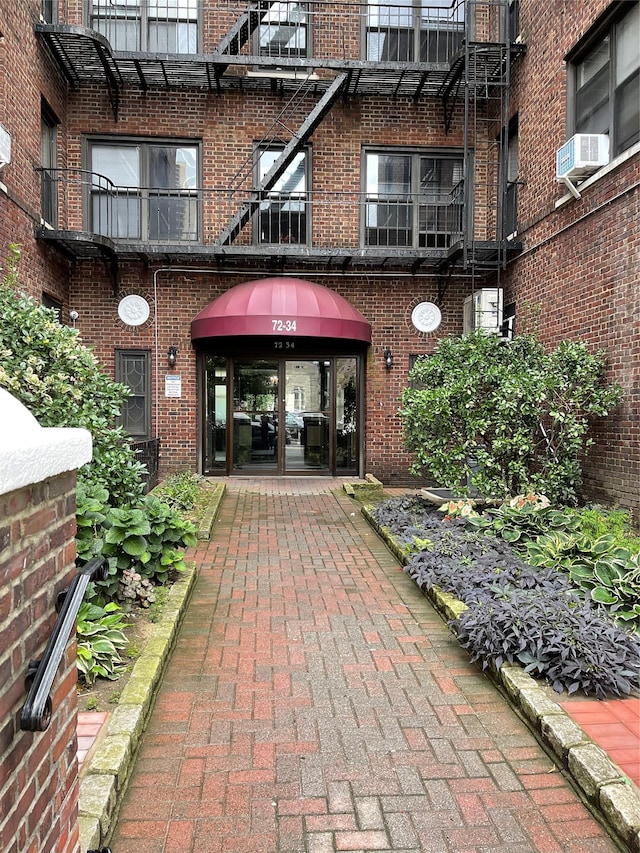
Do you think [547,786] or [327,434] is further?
[327,434]

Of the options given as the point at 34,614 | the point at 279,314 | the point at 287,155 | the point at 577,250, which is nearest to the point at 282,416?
the point at 279,314

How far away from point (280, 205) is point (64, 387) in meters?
7.25

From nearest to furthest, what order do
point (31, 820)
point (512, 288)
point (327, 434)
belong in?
point (31, 820) → point (512, 288) → point (327, 434)

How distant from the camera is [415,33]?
1096 centimetres

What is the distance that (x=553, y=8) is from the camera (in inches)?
337

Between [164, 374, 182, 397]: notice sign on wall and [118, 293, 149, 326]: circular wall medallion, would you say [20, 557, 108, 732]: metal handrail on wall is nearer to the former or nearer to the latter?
[164, 374, 182, 397]: notice sign on wall

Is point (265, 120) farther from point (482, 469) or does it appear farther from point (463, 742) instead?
point (463, 742)

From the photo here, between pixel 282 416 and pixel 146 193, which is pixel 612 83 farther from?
pixel 146 193

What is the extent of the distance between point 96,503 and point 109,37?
33.5 ft

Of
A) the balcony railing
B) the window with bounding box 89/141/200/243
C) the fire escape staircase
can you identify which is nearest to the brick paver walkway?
the fire escape staircase

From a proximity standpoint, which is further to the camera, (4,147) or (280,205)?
(280,205)

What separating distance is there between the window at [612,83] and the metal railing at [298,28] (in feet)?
11.2

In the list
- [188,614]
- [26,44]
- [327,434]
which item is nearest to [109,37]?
[26,44]

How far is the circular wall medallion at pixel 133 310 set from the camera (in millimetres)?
11031
